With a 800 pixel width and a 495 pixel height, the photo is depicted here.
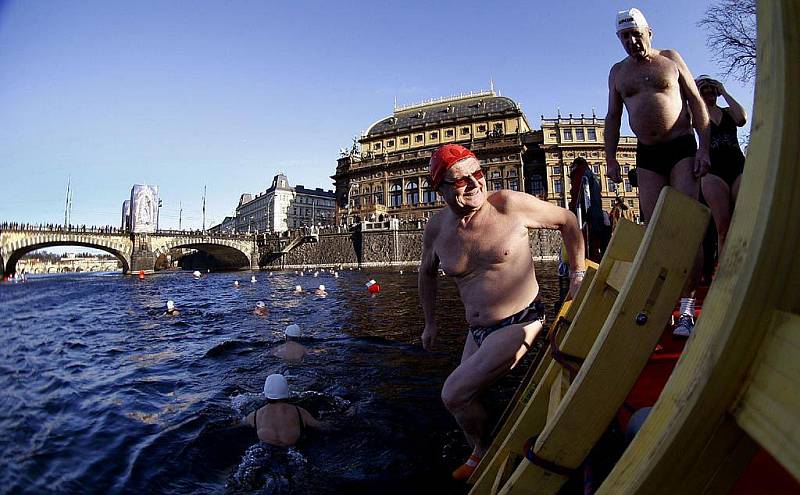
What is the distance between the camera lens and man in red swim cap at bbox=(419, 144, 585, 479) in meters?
2.23

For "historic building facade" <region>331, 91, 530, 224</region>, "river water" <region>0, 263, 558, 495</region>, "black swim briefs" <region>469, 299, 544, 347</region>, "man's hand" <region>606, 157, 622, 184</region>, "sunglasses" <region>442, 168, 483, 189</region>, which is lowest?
"river water" <region>0, 263, 558, 495</region>

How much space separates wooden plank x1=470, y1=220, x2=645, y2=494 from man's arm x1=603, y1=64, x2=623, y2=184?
2016 mm

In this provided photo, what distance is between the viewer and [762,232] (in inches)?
24.2

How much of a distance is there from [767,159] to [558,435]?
85 cm

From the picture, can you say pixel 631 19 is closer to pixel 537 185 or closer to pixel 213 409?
pixel 213 409

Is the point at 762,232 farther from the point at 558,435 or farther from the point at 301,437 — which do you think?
the point at 301,437

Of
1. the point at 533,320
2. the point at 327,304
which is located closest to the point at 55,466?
the point at 533,320

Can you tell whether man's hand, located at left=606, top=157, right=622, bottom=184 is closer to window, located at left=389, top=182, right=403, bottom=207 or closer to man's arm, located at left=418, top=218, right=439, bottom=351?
man's arm, located at left=418, top=218, right=439, bottom=351

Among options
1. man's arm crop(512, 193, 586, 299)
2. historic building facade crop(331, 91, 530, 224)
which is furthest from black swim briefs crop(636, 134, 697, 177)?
historic building facade crop(331, 91, 530, 224)

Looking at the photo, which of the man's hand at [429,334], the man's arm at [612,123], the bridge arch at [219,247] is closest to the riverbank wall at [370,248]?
the bridge arch at [219,247]

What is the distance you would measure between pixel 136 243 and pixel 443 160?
55.1m

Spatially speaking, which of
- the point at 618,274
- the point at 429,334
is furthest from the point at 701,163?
the point at 429,334

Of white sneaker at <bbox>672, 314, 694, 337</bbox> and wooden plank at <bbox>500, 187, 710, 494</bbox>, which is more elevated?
wooden plank at <bbox>500, 187, 710, 494</bbox>

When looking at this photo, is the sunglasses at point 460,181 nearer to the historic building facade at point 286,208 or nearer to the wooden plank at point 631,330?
the wooden plank at point 631,330
